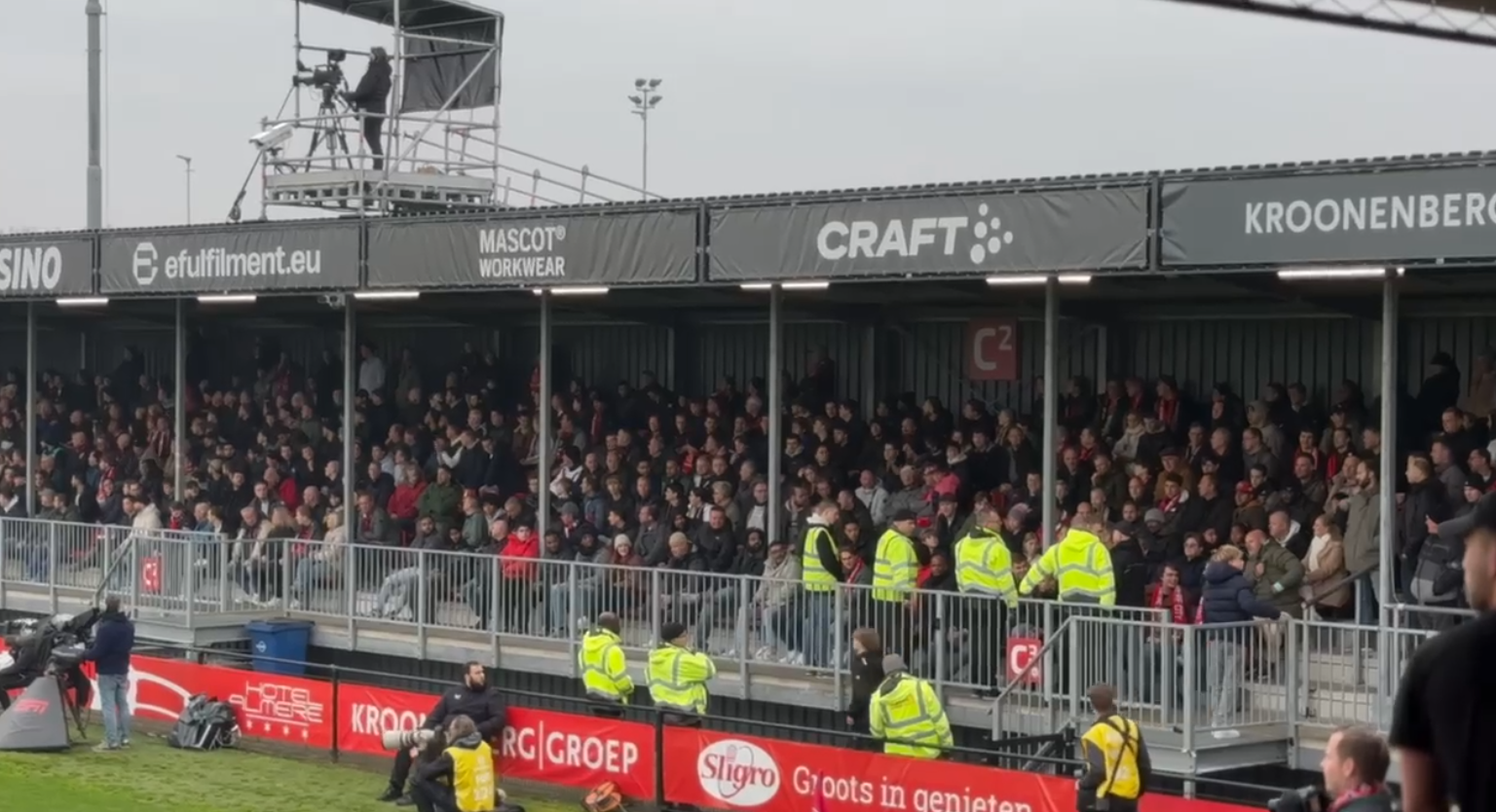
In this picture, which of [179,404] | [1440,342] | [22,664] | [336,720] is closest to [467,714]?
[336,720]

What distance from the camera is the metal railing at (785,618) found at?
14344 mm

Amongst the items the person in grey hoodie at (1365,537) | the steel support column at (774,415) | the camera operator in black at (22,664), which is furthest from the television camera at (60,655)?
the person in grey hoodie at (1365,537)

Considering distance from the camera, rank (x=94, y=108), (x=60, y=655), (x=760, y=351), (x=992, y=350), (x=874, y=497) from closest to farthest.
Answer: (x=874, y=497), (x=60, y=655), (x=992, y=350), (x=760, y=351), (x=94, y=108)

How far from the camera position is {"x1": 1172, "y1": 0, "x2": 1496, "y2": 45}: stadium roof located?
6.19 metres

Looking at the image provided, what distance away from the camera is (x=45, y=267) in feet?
81.9

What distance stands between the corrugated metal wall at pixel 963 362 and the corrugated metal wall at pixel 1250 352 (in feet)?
1.28

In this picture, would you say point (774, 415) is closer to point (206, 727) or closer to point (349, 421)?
point (349, 421)

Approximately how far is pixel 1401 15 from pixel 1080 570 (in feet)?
30.0

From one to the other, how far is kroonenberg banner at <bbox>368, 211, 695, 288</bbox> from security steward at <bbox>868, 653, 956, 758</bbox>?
14.7 feet

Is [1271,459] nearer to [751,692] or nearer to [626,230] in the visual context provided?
[751,692]

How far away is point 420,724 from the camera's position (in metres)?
18.3

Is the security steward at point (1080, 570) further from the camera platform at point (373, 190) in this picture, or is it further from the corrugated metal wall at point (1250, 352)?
the camera platform at point (373, 190)

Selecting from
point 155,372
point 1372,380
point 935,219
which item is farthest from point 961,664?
point 155,372

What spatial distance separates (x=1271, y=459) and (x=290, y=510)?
12.3m
